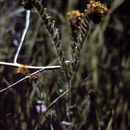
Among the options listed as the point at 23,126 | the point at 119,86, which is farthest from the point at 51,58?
the point at 23,126

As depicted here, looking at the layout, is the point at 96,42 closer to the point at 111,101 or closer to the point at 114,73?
the point at 114,73

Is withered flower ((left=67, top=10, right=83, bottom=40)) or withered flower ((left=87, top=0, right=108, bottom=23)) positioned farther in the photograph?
withered flower ((left=67, top=10, right=83, bottom=40))

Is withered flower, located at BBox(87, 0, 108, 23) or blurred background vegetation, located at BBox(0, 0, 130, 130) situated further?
blurred background vegetation, located at BBox(0, 0, 130, 130)

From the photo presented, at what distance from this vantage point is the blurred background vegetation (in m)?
1.60

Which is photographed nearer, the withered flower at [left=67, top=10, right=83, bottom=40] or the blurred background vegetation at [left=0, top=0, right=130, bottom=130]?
the withered flower at [left=67, top=10, right=83, bottom=40]

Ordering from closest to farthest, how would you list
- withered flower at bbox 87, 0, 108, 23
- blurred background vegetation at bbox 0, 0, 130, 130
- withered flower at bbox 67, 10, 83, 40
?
withered flower at bbox 87, 0, 108, 23 < withered flower at bbox 67, 10, 83, 40 < blurred background vegetation at bbox 0, 0, 130, 130

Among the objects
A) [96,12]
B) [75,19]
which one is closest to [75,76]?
[75,19]

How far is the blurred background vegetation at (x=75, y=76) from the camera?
1604mm

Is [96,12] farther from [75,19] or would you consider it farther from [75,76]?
[75,76]

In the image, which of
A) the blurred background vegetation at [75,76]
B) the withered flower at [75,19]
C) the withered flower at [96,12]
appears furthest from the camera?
the blurred background vegetation at [75,76]

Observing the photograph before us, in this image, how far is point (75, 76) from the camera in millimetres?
2273

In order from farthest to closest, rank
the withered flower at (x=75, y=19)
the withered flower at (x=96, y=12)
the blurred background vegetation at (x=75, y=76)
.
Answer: the blurred background vegetation at (x=75, y=76), the withered flower at (x=75, y=19), the withered flower at (x=96, y=12)

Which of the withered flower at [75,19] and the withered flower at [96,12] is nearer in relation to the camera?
the withered flower at [96,12]

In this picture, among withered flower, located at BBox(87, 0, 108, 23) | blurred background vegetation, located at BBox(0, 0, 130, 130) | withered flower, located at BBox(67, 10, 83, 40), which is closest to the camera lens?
withered flower, located at BBox(87, 0, 108, 23)
